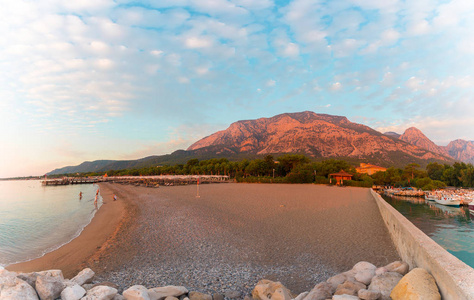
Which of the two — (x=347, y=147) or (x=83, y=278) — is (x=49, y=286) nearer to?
(x=83, y=278)

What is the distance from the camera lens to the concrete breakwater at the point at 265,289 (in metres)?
3.75

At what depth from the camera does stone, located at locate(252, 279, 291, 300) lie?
4.45 meters

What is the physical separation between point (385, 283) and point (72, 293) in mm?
6147

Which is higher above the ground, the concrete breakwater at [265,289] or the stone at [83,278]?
the concrete breakwater at [265,289]

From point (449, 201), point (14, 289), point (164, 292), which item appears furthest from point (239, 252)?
point (449, 201)

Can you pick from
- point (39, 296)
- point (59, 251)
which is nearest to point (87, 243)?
point (59, 251)

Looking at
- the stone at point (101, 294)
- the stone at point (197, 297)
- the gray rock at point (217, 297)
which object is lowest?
the gray rock at point (217, 297)

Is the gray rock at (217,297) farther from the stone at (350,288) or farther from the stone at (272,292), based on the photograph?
the stone at (350,288)

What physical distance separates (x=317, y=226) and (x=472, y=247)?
391 inches

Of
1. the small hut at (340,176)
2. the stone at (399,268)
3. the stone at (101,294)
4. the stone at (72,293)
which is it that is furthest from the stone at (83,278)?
the small hut at (340,176)

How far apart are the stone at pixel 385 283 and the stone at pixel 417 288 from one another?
21 centimetres

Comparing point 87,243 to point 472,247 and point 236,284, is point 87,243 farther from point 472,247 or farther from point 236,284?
point 472,247

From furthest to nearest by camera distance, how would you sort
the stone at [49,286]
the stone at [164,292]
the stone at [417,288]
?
the stone at [164,292], the stone at [49,286], the stone at [417,288]

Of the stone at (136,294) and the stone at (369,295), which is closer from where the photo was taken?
the stone at (369,295)
